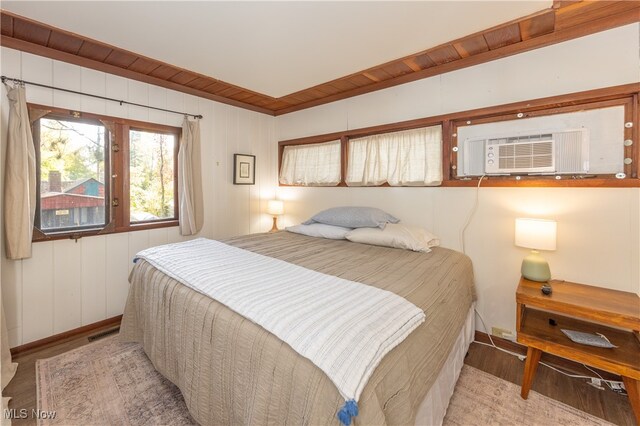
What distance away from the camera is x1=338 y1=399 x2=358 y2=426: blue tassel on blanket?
803mm

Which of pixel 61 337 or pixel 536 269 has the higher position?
pixel 536 269

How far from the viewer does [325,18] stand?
181cm

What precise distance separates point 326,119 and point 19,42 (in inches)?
113

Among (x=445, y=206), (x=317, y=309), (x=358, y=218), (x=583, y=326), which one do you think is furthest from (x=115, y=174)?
(x=583, y=326)

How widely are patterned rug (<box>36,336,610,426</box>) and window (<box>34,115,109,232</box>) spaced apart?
47.4 inches

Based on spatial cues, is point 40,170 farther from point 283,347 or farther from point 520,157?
point 520,157

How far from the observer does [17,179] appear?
83.1 inches

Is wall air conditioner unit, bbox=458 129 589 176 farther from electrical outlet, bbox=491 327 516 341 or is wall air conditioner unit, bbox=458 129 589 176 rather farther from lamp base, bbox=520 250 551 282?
electrical outlet, bbox=491 327 516 341

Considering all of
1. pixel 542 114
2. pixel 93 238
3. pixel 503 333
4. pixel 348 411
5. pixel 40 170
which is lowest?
pixel 503 333

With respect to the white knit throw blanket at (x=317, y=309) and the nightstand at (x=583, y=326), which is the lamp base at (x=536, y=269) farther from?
the white knit throw blanket at (x=317, y=309)

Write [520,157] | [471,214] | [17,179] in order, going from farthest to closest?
[471,214]
[520,157]
[17,179]

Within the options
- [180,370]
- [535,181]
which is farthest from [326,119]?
[180,370]

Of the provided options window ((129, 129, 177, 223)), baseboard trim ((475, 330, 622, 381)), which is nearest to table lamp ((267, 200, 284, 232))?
window ((129, 129, 177, 223))

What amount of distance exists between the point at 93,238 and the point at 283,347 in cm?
262
